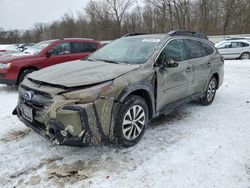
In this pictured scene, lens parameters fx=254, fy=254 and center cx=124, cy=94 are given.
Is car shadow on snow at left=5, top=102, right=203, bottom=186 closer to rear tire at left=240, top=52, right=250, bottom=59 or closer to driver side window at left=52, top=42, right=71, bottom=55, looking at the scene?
driver side window at left=52, top=42, right=71, bottom=55

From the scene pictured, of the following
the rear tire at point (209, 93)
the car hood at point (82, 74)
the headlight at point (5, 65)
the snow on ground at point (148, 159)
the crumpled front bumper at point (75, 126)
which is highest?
the car hood at point (82, 74)

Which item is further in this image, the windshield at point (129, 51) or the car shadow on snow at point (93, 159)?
the windshield at point (129, 51)

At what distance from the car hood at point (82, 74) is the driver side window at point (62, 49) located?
4.53 m

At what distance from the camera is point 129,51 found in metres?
4.36

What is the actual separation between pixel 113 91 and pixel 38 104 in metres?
0.95

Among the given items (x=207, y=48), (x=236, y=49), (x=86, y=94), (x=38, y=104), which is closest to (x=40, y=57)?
(x=207, y=48)

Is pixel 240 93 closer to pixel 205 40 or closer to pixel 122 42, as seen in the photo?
pixel 205 40

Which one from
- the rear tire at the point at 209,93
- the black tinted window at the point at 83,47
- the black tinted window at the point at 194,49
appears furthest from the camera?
the black tinted window at the point at 83,47

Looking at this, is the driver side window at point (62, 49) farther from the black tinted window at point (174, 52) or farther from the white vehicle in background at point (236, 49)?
the white vehicle in background at point (236, 49)

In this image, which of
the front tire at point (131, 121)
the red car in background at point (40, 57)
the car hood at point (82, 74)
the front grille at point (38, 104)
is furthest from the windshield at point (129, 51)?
the red car in background at point (40, 57)

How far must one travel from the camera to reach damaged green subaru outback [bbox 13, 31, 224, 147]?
302 cm

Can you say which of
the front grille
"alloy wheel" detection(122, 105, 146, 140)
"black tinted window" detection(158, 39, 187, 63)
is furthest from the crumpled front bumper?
"black tinted window" detection(158, 39, 187, 63)

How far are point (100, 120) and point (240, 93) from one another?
515 cm

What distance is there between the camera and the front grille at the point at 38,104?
10.1ft
